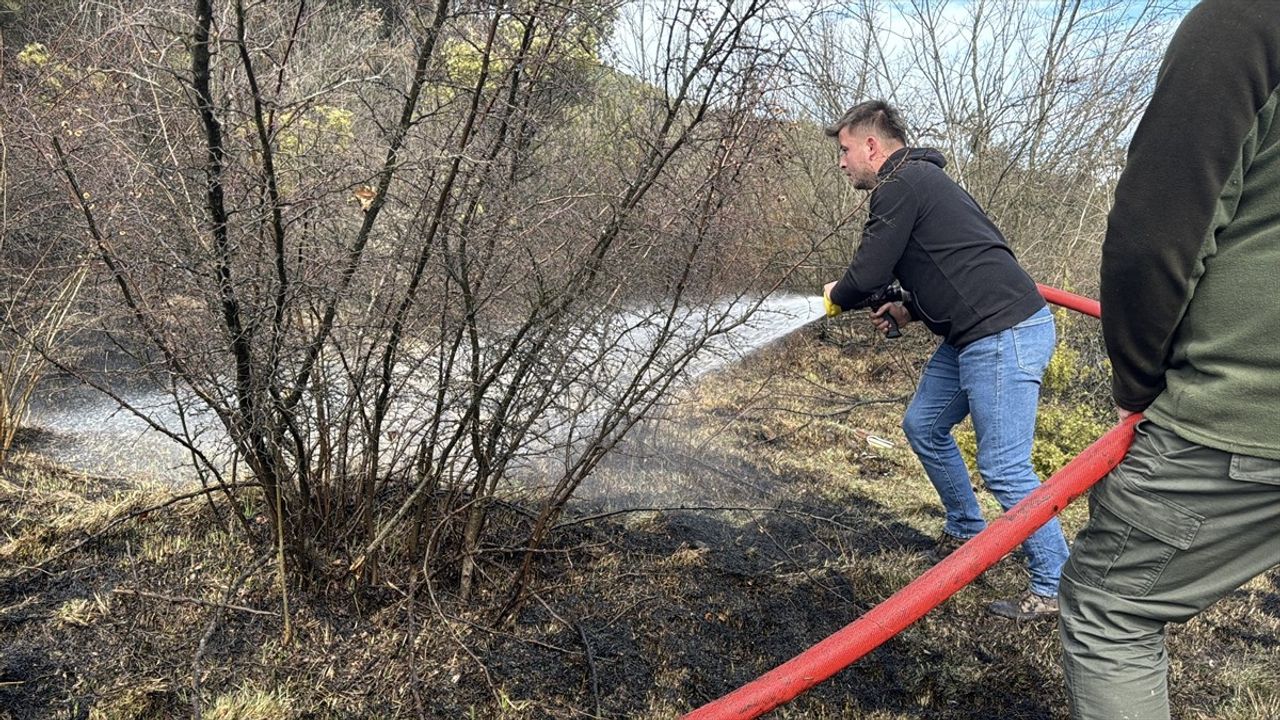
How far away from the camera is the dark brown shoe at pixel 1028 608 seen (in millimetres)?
3318

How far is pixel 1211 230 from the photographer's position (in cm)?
166

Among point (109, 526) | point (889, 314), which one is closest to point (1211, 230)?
point (889, 314)

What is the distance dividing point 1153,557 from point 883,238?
5.75 ft

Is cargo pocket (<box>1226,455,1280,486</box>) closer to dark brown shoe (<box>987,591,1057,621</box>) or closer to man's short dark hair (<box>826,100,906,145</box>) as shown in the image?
dark brown shoe (<box>987,591,1057,621</box>)

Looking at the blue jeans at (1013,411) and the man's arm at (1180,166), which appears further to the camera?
the blue jeans at (1013,411)

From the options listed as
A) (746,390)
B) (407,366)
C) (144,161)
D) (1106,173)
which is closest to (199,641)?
(407,366)

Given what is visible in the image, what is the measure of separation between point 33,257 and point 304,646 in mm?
3108

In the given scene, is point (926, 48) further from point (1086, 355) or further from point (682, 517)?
point (682, 517)

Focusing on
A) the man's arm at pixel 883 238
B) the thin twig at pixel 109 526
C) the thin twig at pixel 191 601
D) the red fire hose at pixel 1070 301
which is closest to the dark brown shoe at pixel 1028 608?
the red fire hose at pixel 1070 301

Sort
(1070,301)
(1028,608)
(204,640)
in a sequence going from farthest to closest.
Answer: (1070,301)
(1028,608)
(204,640)

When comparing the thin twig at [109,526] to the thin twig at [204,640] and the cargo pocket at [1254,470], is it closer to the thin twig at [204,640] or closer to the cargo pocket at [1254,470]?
the thin twig at [204,640]

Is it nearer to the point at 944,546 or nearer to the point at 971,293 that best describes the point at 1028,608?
the point at 944,546

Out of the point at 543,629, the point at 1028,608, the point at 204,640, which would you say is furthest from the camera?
the point at 1028,608

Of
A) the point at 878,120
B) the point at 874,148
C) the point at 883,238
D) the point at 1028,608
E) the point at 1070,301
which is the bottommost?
the point at 1028,608
